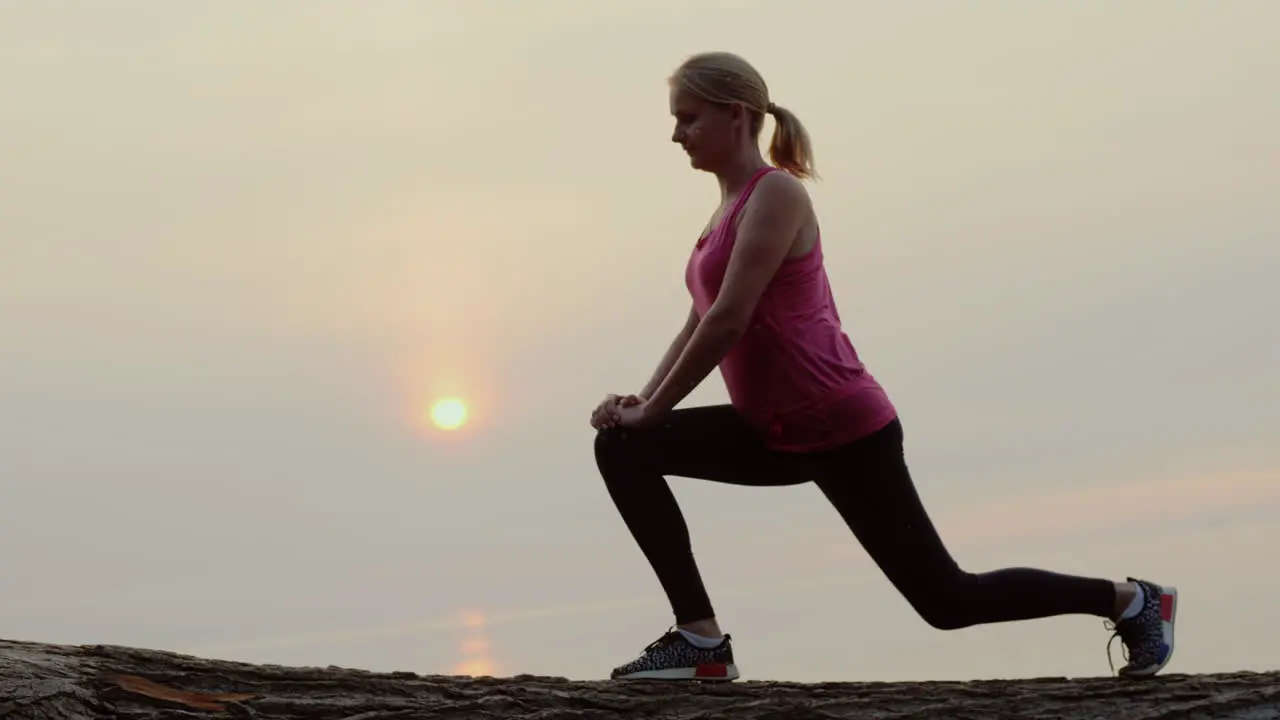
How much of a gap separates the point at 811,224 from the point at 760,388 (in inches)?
25.5

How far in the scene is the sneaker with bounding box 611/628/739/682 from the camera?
22.5ft

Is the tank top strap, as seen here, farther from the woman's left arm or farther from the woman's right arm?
the woman's right arm

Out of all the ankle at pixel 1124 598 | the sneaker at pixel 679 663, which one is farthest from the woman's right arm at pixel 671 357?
the ankle at pixel 1124 598

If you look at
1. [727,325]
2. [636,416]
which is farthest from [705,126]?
[636,416]

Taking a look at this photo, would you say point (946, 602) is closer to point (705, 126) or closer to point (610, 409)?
point (610, 409)

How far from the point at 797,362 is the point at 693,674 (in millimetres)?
1253

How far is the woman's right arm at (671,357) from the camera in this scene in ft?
24.1

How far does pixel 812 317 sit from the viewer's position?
679 cm

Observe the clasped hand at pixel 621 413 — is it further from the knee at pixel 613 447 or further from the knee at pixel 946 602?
the knee at pixel 946 602

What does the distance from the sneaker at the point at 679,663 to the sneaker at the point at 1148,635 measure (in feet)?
5.10

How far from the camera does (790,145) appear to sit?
688cm

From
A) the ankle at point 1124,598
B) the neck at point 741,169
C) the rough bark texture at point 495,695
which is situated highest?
the neck at point 741,169

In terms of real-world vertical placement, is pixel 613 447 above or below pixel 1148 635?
above

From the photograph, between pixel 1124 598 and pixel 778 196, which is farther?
pixel 1124 598
